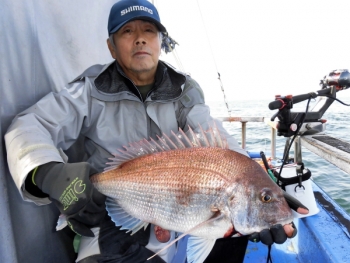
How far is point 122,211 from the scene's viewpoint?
1.47 meters

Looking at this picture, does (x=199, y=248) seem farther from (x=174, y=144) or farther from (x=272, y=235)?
(x=174, y=144)

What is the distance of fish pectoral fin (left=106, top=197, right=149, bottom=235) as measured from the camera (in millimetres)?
1450

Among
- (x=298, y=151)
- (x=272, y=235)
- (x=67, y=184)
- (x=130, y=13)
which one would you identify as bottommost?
(x=298, y=151)

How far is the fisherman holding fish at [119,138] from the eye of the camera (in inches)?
48.9

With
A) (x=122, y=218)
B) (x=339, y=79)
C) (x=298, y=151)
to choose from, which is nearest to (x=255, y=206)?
(x=122, y=218)

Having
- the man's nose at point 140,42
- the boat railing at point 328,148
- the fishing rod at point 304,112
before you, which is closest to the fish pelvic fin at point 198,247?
the fishing rod at point 304,112

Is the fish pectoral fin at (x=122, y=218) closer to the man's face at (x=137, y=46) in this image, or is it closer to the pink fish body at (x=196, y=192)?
the pink fish body at (x=196, y=192)

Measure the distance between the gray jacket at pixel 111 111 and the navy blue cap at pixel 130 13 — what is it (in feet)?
0.99

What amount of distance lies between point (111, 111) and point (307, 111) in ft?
5.78

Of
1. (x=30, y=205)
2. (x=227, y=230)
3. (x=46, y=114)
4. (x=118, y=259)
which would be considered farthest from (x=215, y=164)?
(x=30, y=205)

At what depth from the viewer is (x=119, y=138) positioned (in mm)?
1783

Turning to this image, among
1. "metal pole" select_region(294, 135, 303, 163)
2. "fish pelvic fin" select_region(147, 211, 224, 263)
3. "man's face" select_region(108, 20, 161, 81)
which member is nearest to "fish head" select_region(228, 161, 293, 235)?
"fish pelvic fin" select_region(147, 211, 224, 263)

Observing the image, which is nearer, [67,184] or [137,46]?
[67,184]

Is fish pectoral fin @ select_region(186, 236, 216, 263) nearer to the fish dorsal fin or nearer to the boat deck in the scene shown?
the fish dorsal fin
